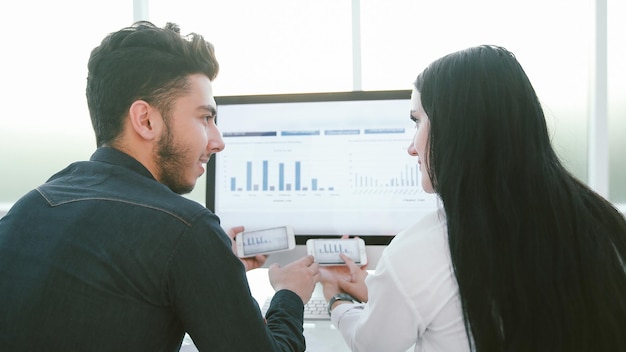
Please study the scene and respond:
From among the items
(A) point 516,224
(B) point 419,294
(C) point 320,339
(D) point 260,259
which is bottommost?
(C) point 320,339

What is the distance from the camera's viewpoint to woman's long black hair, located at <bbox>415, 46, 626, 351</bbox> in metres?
0.68

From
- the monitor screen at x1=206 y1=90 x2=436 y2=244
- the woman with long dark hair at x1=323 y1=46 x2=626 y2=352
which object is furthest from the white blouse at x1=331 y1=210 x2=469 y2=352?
the monitor screen at x1=206 y1=90 x2=436 y2=244

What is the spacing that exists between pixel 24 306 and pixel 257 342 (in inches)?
12.5

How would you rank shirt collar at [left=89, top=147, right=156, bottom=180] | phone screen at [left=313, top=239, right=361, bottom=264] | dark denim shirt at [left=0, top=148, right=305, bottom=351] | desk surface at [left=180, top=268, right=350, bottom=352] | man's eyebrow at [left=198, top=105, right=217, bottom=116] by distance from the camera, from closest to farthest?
dark denim shirt at [left=0, top=148, right=305, bottom=351] < shirt collar at [left=89, top=147, right=156, bottom=180] < man's eyebrow at [left=198, top=105, right=217, bottom=116] < desk surface at [left=180, top=268, right=350, bottom=352] < phone screen at [left=313, top=239, right=361, bottom=264]

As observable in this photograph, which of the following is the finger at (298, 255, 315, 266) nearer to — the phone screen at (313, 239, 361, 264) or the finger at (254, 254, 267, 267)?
the phone screen at (313, 239, 361, 264)

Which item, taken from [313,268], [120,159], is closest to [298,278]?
[313,268]

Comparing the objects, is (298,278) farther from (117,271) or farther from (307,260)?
(117,271)

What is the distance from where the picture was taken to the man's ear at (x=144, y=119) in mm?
849

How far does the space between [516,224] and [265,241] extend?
75 centimetres

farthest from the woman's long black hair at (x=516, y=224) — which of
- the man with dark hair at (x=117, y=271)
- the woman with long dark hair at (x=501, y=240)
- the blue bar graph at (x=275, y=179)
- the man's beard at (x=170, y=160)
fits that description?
the blue bar graph at (x=275, y=179)

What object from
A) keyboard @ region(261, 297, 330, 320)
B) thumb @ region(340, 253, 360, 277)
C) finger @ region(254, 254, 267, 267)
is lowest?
keyboard @ region(261, 297, 330, 320)

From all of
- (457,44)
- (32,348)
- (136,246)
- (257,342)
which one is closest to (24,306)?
(32,348)

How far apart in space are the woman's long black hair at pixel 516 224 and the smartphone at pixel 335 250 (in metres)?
0.52

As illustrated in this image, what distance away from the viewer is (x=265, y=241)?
52.0 inches
